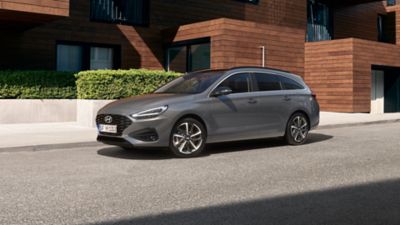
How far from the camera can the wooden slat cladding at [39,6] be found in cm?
1270

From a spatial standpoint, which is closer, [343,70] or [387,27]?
[343,70]

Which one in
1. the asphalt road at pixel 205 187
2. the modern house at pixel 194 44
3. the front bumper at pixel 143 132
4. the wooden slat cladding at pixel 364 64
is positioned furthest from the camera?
the wooden slat cladding at pixel 364 64

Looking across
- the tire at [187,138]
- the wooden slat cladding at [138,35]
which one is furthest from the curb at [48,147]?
the wooden slat cladding at [138,35]

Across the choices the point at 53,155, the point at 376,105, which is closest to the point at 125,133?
the point at 53,155

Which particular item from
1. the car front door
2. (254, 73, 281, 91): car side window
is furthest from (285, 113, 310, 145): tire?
the car front door

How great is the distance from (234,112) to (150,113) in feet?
5.81

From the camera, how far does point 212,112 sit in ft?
28.2

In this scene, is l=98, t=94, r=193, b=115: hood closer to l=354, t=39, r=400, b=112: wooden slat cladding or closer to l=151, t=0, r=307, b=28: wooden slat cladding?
l=151, t=0, r=307, b=28: wooden slat cladding

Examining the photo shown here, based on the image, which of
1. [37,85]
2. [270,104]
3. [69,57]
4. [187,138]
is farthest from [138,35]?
[187,138]

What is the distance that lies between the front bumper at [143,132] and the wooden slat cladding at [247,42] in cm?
942

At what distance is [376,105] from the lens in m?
24.9

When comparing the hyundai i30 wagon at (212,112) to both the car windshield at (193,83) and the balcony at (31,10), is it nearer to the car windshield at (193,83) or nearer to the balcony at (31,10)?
the car windshield at (193,83)

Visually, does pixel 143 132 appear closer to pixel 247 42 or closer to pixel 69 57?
pixel 247 42

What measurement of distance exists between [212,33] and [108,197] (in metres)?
12.8
